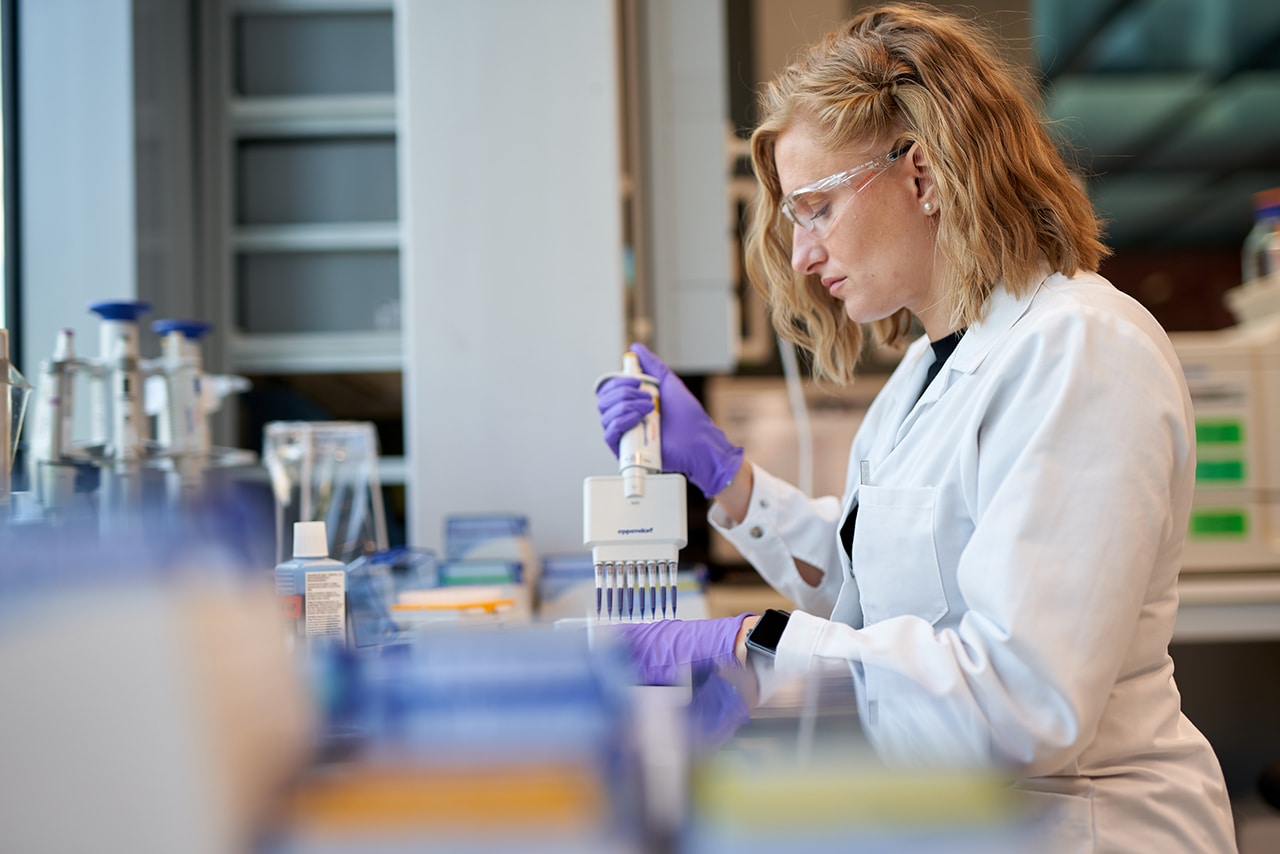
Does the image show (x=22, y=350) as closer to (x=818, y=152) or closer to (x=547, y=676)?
(x=818, y=152)

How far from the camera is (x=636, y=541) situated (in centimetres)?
124

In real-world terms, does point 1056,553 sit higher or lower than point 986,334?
lower

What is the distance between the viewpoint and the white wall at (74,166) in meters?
2.07

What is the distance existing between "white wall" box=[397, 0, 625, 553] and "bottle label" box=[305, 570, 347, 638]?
0.91m

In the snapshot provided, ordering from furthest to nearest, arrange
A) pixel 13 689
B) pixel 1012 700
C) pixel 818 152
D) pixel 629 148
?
pixel 629 148 < pixel 818 152 < pixel 1012 700 < pixel 13 689

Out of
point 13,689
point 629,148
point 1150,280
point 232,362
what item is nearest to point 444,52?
point 629,148

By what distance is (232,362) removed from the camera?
2486mm

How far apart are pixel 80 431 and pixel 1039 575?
1752mm

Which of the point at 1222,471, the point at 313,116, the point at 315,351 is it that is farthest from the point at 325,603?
the point at 1222,471

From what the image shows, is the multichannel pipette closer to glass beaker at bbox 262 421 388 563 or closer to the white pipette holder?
the white pipette holder

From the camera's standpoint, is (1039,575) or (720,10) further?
(720,10)

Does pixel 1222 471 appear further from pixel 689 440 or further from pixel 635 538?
pixel 635 538

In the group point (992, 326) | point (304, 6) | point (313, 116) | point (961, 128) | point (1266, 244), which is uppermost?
point (304, 6)

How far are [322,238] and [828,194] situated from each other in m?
1.56
